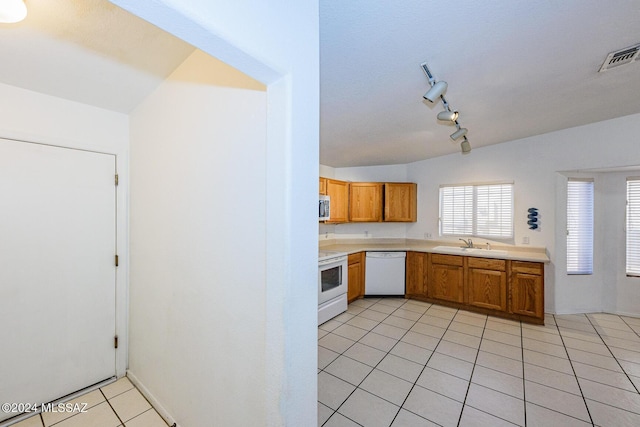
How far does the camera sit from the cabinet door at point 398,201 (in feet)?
15.2

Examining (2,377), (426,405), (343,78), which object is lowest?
(426,405)

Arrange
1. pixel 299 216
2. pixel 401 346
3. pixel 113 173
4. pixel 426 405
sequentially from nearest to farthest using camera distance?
1. pixel 299 216
2. pixel 426 405
3. pixel 113 173
4. pixel 401 346

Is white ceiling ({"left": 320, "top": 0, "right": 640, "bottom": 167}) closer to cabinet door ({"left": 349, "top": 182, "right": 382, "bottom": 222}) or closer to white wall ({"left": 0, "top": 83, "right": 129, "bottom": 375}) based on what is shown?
cabinet door ({"left": 349, "top": 182, "right": 382, "bottom": 222})

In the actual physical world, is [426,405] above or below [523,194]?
below

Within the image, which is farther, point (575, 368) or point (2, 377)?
point (575, 368)

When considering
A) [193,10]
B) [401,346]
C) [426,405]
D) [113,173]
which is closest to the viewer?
[193,10]

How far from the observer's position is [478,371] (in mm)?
2307

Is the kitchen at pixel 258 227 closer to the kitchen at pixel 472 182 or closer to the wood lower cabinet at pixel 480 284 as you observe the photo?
the kitchen at pixel 472 182

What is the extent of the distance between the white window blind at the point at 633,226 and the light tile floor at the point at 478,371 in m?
0.75

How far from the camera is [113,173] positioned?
2.21 m

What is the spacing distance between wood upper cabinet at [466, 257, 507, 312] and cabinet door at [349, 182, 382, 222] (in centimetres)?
164

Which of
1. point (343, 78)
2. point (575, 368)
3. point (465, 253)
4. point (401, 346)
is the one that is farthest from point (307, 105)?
point (465, 253)

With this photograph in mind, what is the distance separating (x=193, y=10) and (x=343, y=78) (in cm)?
140

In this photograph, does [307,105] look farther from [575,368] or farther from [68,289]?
[575,368]
